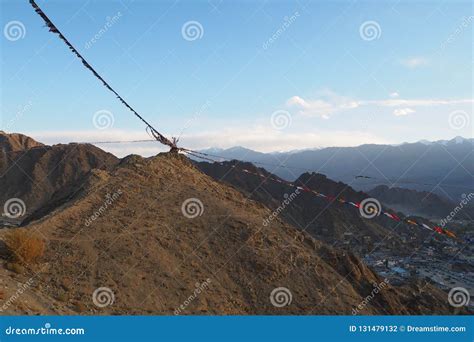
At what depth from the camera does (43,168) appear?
96938mm

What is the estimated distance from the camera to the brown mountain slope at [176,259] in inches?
591

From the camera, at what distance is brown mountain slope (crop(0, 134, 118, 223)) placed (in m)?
88.8

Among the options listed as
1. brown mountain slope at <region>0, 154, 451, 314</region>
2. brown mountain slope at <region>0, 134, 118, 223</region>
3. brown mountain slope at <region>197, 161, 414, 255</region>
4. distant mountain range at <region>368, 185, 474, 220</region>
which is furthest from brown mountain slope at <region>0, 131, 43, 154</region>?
distant mountain range at <region>368, 185, 474, 220</region>

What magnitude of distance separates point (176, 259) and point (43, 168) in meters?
88.9

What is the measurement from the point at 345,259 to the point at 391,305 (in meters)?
2.93

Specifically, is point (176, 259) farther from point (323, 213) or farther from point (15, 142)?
point (15, 142)

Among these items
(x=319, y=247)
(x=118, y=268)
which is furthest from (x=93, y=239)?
(x=319, y=247)

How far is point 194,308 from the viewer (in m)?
15.3

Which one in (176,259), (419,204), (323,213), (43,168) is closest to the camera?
(176,259)

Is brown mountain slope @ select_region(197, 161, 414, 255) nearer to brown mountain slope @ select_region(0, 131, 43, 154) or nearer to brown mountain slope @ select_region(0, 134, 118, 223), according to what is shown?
brown mountain slope @ select_region(0, 134, 118, 223)

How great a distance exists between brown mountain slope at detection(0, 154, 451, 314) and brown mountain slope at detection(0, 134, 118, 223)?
64990mm

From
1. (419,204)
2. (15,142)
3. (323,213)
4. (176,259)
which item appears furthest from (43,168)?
(419,204)

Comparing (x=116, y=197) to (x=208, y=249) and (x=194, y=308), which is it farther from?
(x=194, y=308)

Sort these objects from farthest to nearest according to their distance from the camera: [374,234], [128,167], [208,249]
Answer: [374,234] → [128,167] → [208,249]
